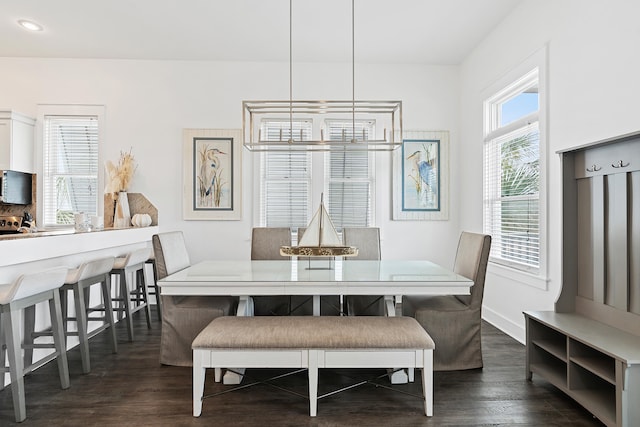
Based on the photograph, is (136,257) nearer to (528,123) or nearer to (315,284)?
(315,284)

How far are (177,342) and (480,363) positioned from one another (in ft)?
7.22

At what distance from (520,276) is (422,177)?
71.8 inches

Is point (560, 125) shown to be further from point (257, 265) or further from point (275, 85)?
point (275, 85)

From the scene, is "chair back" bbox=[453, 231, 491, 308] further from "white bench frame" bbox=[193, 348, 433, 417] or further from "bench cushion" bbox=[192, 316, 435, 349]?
"white bench frame" bbox=[193, 348, 433, 417]

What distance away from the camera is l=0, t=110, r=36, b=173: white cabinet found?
452 centimetres

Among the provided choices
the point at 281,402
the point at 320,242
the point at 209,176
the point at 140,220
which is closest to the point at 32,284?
the point at 281,402

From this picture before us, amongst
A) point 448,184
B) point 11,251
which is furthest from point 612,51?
point 11,251

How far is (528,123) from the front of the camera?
353 cm

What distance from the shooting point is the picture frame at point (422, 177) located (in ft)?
16.5

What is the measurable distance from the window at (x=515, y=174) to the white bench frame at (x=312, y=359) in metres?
A: 1.73

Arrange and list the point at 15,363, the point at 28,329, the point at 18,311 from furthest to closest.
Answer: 1. the point at 28,329
2. the point at 18,311
3. the point at 15,363

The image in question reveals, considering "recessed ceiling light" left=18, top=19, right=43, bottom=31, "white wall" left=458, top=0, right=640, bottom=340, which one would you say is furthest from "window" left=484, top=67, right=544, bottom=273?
"recessed ceiling light" left=18, top=19, right=43, bottom=31

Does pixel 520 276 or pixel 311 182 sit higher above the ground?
pixel 311 182

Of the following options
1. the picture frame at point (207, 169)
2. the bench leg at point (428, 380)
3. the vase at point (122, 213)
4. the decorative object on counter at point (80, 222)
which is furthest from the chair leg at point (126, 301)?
the bench leg at point (428, 380)
